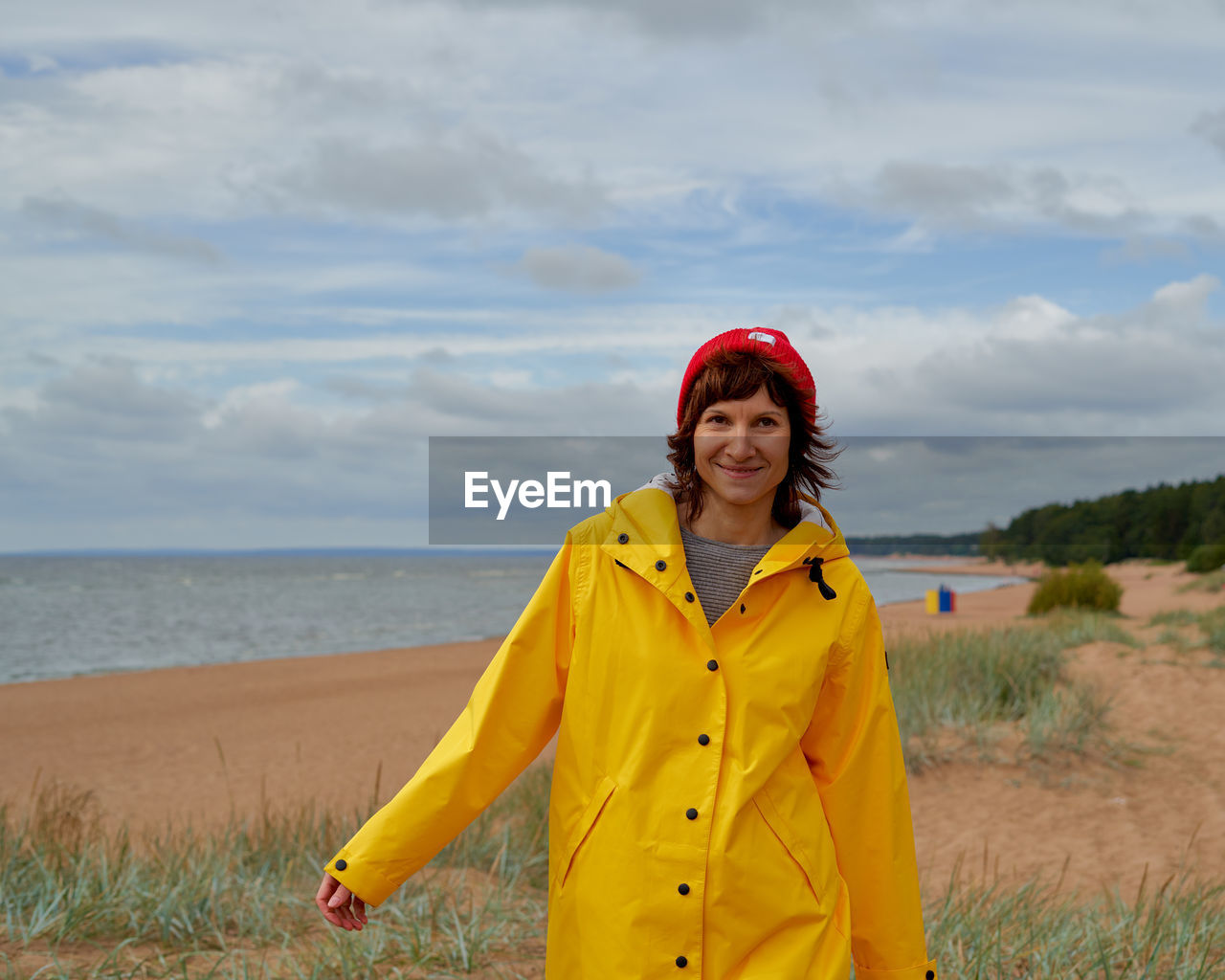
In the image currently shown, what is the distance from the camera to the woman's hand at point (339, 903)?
6.57 ft

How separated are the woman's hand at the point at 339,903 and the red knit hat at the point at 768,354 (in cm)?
121

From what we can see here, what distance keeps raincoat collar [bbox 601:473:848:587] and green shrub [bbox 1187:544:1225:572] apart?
41228mm

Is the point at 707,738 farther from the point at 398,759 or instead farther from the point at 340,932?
the point at 398,759

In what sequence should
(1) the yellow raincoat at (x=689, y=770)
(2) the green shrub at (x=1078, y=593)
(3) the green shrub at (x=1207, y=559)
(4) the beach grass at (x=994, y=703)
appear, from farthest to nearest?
(3) the green shrub at (x=1207, y=559)
(2) the green shrub at (x=1078, y=593)
(4) the beach grass at (x=994, y=703)
(1) the yellow raincoat at (x=689, y=770)

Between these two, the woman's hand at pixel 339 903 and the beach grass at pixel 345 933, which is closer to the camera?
the woman's hand at pixel 339 903

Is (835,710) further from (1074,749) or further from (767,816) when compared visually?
(1074,749)

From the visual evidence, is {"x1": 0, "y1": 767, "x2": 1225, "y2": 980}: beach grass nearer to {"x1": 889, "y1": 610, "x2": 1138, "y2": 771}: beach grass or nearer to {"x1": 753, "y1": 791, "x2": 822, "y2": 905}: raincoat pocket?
{"x1": 753, "y1": 791, "x2": 822, "y2": 905}: raincoat pocket

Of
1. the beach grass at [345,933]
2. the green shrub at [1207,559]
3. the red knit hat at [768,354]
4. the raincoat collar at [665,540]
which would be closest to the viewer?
the raincoat collar at [665,540]

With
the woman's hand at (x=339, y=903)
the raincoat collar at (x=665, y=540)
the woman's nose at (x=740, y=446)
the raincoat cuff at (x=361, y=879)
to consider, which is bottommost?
the woman's hand at (x=339, y=903)

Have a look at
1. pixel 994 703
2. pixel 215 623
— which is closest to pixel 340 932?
pixel 994 703

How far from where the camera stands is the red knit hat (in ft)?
6.97

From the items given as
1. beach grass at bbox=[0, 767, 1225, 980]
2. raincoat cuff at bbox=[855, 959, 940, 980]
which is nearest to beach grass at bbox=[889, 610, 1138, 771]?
beach grass at bbox=[0, 767, 1225, 980]

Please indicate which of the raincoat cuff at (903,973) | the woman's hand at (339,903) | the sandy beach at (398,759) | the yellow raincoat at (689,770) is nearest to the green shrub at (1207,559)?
the sandy beach at (398,759)

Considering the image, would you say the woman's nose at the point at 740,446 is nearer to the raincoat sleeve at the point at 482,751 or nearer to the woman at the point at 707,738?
the woman at the point at 707,738
